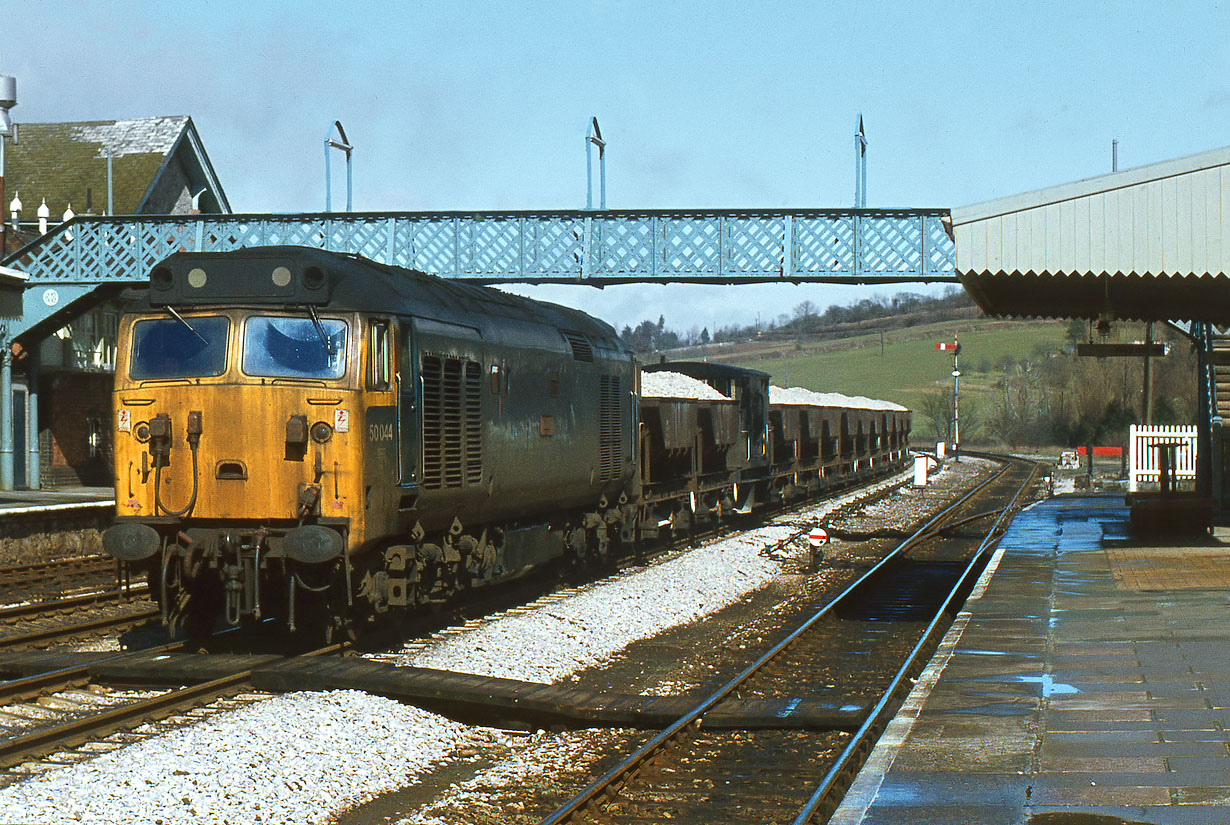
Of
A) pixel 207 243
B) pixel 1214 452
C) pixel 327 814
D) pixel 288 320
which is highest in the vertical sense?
pixel 207 243

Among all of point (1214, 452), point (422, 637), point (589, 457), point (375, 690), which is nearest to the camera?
point (375, 690)

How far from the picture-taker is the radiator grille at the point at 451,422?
1268cm

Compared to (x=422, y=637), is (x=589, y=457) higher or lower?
higher

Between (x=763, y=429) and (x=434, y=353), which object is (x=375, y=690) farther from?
(x=763, y=429)

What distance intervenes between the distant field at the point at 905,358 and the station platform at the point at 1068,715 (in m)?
89.4

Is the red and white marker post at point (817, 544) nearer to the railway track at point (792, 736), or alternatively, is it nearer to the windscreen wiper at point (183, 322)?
the railway track at point (792, 736)

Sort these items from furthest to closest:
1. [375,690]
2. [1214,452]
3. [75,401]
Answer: [75,401] → [1214,452] → [375,690]

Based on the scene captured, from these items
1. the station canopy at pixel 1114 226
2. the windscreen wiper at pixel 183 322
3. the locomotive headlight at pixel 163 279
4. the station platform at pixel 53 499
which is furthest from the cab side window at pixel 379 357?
the station platform at pixel 53 499

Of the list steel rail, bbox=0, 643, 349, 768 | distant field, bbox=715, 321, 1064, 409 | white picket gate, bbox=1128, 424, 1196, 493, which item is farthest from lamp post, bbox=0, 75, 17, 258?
distant field, bbox=715, 321, 1064, 409

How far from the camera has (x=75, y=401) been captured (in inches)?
1379

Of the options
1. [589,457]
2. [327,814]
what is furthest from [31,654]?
[589,457]

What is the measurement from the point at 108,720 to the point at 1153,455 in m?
33.1

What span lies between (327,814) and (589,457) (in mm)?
10332

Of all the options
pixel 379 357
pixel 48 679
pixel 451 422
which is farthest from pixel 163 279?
pixel 48 679
